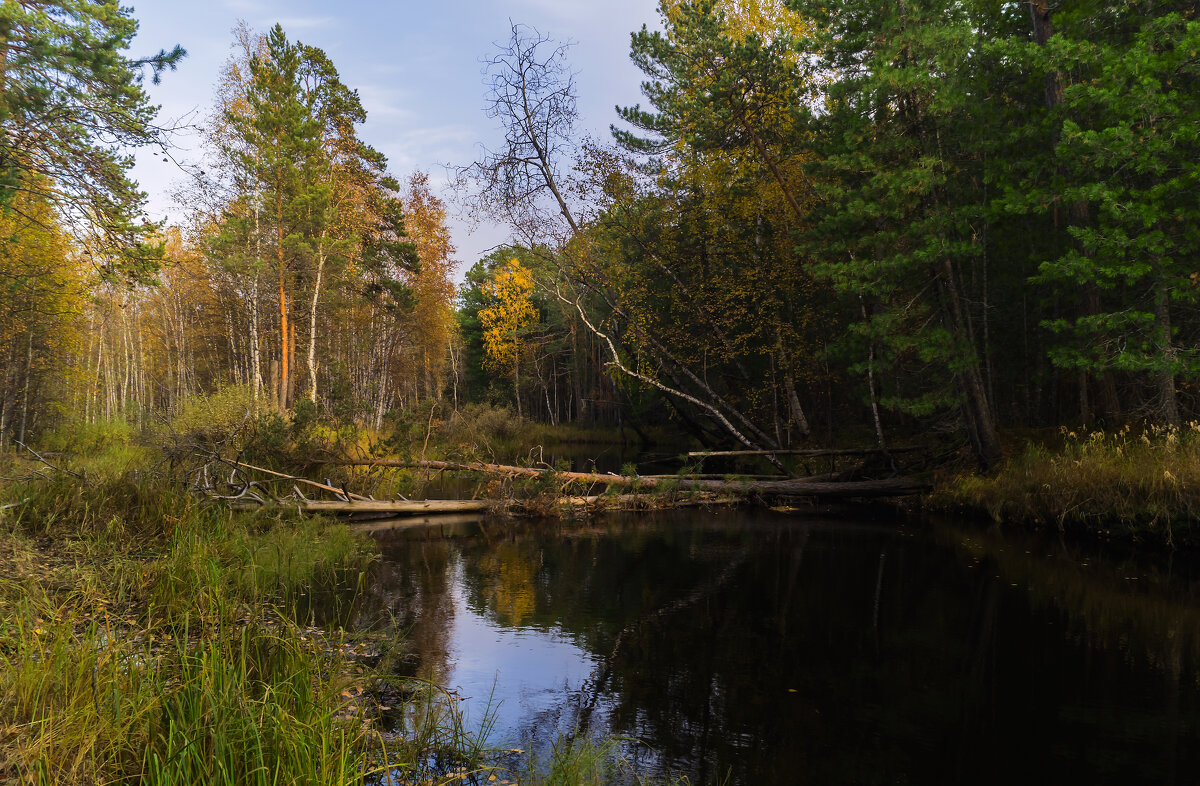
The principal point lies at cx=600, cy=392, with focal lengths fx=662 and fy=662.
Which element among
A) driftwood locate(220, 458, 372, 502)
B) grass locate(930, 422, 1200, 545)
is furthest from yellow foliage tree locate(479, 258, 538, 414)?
grass locate(930, 422, 1200, 545)

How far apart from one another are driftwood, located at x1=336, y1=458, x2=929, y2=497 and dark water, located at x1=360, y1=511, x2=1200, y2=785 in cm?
363

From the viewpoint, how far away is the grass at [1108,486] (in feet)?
32.4

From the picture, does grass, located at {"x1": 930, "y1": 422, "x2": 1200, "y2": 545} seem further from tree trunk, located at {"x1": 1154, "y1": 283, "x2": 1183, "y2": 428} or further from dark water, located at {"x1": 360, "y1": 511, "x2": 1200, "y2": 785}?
dark water, located at {"x1": 360, "y1": 511, "x2": 1200, "y2": 785}

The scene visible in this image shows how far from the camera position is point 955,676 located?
5816 millimetres

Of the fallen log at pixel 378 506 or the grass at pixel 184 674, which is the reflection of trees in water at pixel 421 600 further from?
the fallen log at pixel 378 506

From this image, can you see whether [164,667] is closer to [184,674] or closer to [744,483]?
[184,674]

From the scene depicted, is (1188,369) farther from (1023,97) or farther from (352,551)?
(352,551)

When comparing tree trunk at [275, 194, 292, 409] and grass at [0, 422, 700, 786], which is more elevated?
tree trunk at [275, 194, 292, 409]

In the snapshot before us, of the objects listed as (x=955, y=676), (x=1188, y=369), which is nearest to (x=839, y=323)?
(x=1188, y=369)

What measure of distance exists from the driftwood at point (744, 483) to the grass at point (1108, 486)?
2.47m

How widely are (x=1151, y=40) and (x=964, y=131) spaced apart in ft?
11.4

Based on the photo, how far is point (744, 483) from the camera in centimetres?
1612

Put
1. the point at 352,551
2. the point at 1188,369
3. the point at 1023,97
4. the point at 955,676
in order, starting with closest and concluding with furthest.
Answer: the point at 955,676, the point at 352,551, the point at 1188,369, the point at 1023,97

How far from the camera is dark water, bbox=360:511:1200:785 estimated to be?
4508 millimetres
